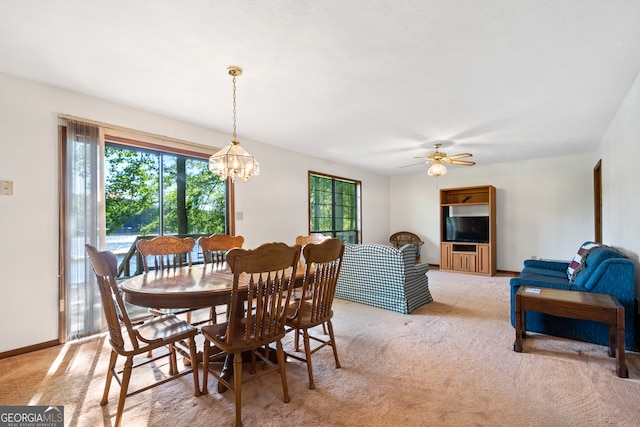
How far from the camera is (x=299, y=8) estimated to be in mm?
1722

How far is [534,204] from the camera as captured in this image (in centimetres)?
596

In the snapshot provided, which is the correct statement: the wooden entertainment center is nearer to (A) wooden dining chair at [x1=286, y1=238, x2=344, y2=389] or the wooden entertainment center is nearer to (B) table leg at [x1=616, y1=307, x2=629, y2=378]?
(B) table leg at [x1=616, y1=307, x2=629, y2=378]

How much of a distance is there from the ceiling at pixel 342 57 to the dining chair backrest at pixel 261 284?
1444 mm

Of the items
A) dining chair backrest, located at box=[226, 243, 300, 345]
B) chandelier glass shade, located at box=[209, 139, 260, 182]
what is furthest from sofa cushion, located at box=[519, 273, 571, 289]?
chandelier glass shade, located at box=[209, 139, 260, 182]

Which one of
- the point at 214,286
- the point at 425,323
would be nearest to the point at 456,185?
the point at 425,323

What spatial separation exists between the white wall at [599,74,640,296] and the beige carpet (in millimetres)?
1171

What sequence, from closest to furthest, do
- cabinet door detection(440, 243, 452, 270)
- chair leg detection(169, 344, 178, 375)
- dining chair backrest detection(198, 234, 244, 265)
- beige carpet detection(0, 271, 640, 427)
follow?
beige carpet detection(0, 271, 640, 427) → chair leg detection(169, 344, 178, 375) → dining chair backrest detection(198, 234, 244, 265) → cabinet door detection(440, 243, 452, 270)

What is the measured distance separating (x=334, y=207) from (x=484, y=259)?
3283 mm

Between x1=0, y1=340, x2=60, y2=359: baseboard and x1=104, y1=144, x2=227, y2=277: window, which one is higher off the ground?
x1=104, y1=144, x2=227, y2=277: window

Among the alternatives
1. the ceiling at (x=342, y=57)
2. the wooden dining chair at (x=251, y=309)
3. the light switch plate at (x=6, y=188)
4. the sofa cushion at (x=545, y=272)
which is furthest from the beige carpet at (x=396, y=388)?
the ceiling at (x=342, y=57)

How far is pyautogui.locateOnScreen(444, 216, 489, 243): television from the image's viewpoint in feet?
20.1

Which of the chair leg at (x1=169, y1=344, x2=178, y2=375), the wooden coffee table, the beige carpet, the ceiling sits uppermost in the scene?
the ceiling

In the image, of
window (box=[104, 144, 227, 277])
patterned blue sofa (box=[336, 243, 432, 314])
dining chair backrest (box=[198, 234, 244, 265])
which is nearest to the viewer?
dining chair backrest (box=[198, 234, 244, 265])

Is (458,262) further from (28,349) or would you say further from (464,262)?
(28,349)
